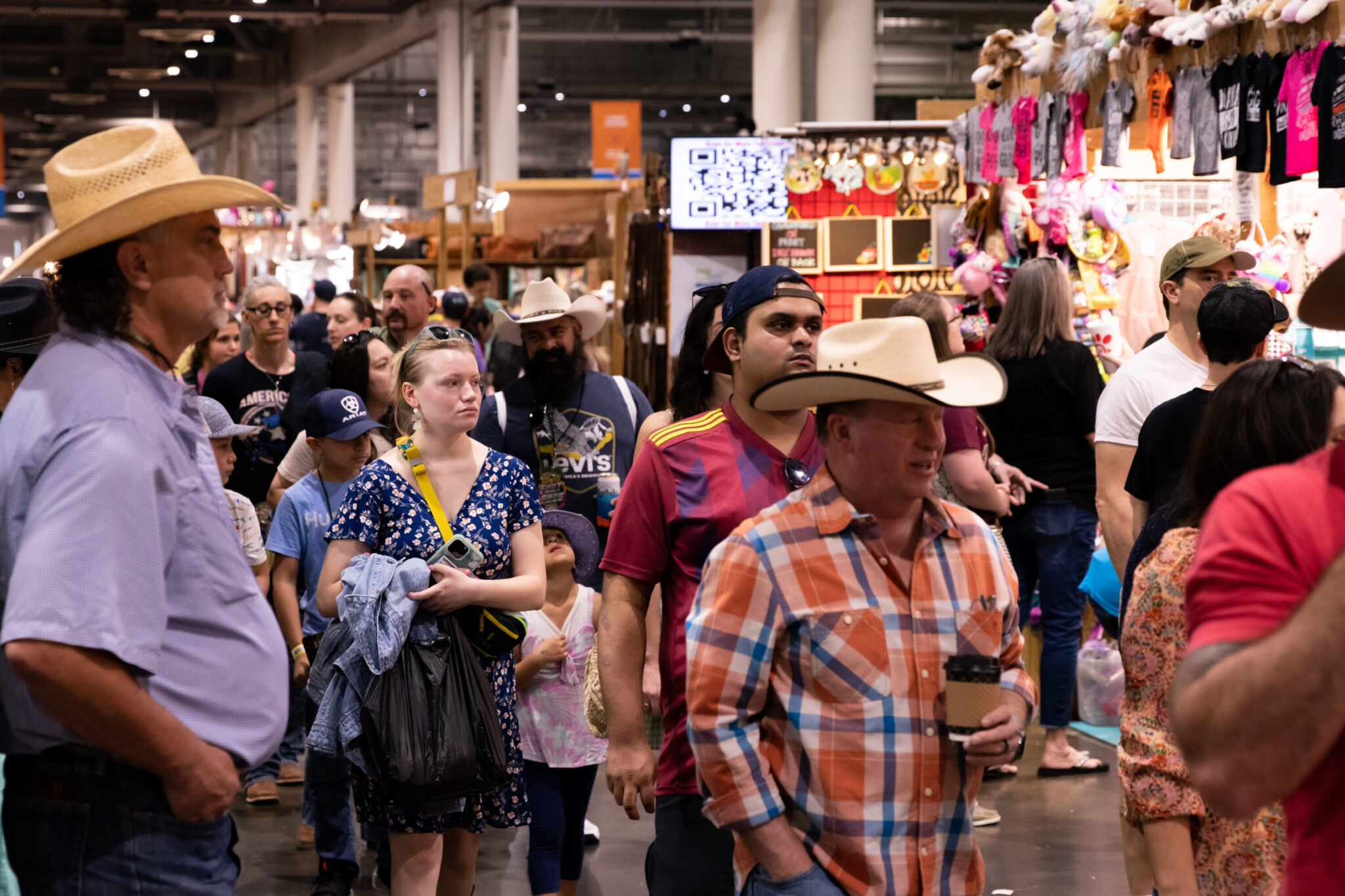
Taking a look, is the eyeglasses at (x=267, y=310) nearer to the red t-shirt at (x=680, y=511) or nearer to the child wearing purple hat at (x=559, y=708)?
the child wearing purple hat at (x=559, y=708)

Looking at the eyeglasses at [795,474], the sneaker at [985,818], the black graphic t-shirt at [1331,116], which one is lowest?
the sneaker at [985,818]

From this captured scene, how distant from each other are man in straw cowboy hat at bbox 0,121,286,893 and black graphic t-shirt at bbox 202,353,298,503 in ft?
12.1

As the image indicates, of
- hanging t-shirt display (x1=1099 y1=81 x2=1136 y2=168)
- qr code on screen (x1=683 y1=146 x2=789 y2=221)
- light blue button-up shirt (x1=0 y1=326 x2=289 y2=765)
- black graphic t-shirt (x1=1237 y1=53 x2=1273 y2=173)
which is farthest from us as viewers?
qr code on screen (x1=683 y1=146 x2=789 y2=221)

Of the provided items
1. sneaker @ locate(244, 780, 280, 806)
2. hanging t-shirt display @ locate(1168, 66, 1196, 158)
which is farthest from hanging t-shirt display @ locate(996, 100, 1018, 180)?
sneaker @ locate(244, 780, 280, 806)

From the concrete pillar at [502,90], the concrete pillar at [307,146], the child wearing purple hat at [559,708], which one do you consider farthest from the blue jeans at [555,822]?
the concrete pillar at [307,146]

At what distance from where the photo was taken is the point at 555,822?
3.97 m

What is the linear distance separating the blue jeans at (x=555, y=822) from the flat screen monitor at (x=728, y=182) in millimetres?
6301

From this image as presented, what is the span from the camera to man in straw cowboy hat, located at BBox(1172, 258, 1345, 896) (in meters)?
1.18

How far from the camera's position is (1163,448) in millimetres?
3562

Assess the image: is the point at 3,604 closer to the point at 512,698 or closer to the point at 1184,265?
the point at 512,698

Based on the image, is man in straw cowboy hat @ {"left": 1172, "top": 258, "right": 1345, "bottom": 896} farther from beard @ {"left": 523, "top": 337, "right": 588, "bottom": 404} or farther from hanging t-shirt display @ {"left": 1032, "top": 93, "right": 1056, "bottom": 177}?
hanging t-shirt display @ {"left": 1032, "top": 93, "right": 1056, "bottom": 177}

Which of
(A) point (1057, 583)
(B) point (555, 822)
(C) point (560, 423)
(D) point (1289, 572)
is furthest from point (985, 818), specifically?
(D) point (1289, 572)

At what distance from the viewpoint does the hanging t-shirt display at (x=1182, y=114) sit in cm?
561

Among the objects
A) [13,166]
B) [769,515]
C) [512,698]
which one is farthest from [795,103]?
[13,166]
